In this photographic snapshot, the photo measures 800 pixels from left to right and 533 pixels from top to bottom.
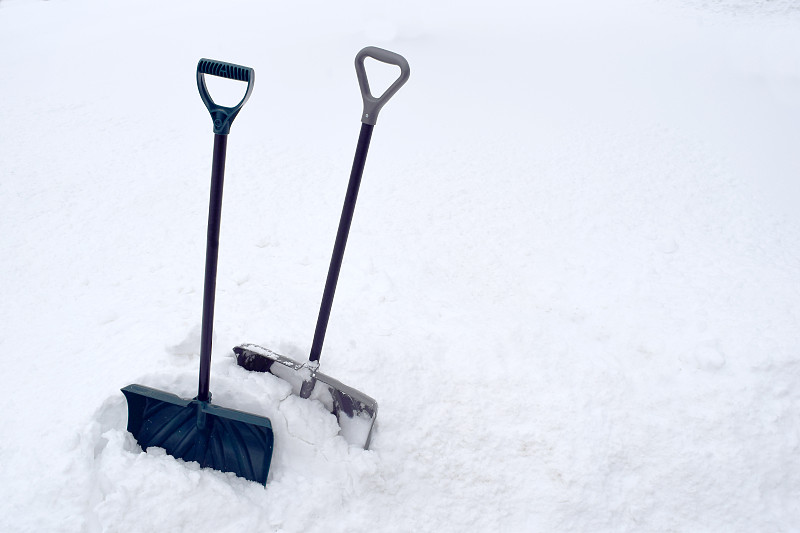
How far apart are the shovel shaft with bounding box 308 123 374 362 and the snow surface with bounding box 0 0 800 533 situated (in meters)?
0.32

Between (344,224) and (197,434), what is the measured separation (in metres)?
0.86

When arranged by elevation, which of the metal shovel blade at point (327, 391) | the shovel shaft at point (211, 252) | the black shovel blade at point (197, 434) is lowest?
the black shovel blade at point (197, 434)

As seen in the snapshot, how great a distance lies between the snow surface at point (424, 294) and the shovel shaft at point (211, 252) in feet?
0.70

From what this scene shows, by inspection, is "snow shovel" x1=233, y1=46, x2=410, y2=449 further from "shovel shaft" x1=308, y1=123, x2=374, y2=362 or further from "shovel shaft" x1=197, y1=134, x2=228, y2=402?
"shovel shaft" x1=197, y1=134, x2=228, y2=402

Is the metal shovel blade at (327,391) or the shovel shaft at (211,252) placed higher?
the shovel shaft at (211,252)

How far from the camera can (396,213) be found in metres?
3.40

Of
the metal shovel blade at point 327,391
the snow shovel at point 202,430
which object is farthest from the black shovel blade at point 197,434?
the metal shovel blade at point 327,391

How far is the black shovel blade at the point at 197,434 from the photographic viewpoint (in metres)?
1.83

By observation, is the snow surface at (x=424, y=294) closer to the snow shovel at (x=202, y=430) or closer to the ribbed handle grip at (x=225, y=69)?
the snow shovel at (x=202, y=430)

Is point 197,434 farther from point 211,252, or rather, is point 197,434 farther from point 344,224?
point 344,224

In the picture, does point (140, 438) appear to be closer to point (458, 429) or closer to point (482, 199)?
point (458, 429)

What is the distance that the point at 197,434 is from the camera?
1.85m

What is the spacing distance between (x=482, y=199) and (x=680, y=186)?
1432 millimetres

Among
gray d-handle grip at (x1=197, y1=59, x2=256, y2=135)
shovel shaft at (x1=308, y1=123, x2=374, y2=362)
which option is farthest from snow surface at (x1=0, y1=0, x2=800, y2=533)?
gray d-handle grip at (x1=197, y1=59, x2=256, y2=135)
